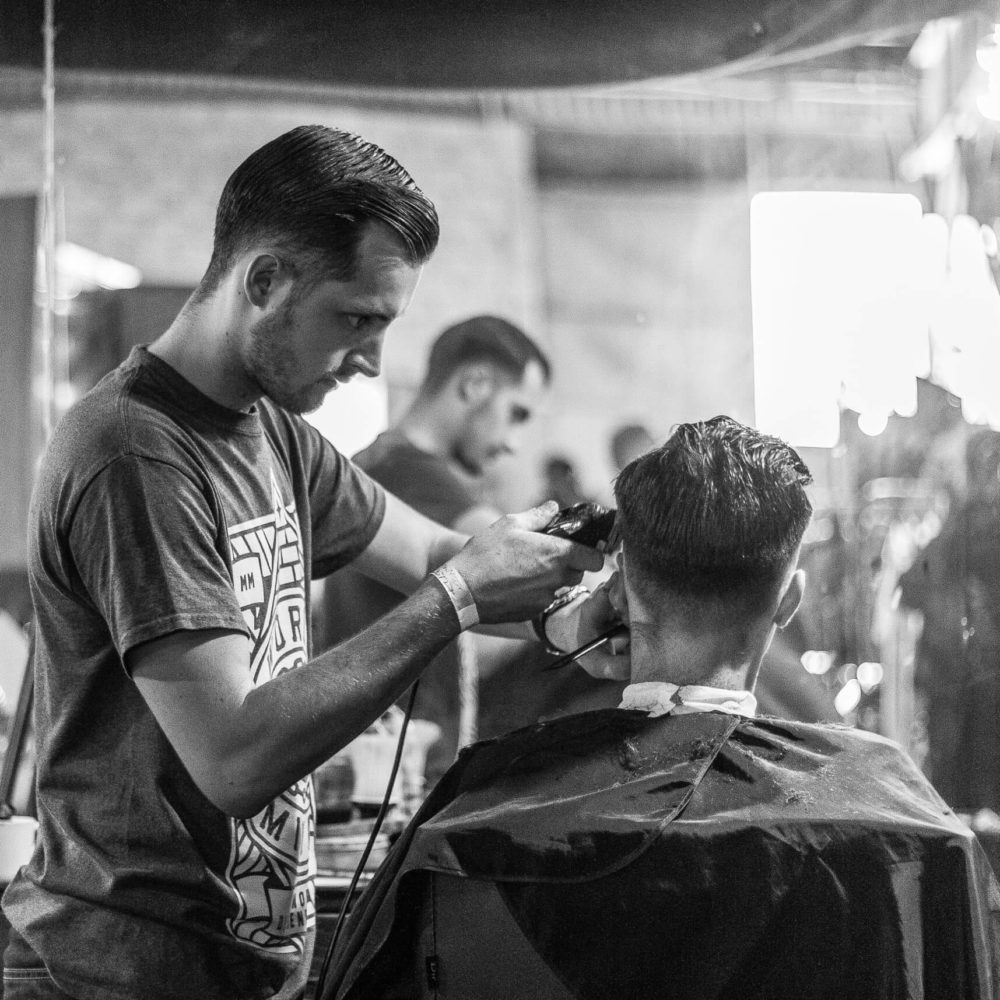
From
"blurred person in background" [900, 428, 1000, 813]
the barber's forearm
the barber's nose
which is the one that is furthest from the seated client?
"blurred person in background" [900, 428, 1000, 813]

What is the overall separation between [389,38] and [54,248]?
0.92 metres

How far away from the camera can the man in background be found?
2.78 metres

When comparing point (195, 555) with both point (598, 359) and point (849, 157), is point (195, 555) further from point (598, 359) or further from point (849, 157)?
point (849, 157)

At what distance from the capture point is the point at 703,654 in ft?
5.25

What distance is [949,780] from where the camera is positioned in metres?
2.78

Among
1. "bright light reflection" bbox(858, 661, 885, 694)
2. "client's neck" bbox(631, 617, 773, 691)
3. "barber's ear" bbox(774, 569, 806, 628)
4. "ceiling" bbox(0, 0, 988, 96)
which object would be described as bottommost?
"bright light reflection" bbox(858, 661, 885, 694)

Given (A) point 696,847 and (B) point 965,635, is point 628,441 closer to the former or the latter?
(B) point 965,635

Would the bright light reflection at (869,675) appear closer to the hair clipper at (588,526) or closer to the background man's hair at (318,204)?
the hair clipper at (588,526)

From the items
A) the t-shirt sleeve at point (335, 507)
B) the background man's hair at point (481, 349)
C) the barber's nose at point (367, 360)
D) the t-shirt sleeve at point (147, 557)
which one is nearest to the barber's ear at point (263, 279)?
the barber's nose at point (367, 360)

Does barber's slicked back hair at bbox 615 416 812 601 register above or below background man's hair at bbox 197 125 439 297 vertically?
below

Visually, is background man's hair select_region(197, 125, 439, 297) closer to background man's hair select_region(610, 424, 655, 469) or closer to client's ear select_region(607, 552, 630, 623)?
client's ear select_region(607, 552, 630, 623)

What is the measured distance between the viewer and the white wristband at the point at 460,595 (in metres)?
1.46

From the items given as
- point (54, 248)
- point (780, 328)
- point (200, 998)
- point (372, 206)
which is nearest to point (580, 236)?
point (780, 328)

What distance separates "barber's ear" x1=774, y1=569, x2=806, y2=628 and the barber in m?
0.28
